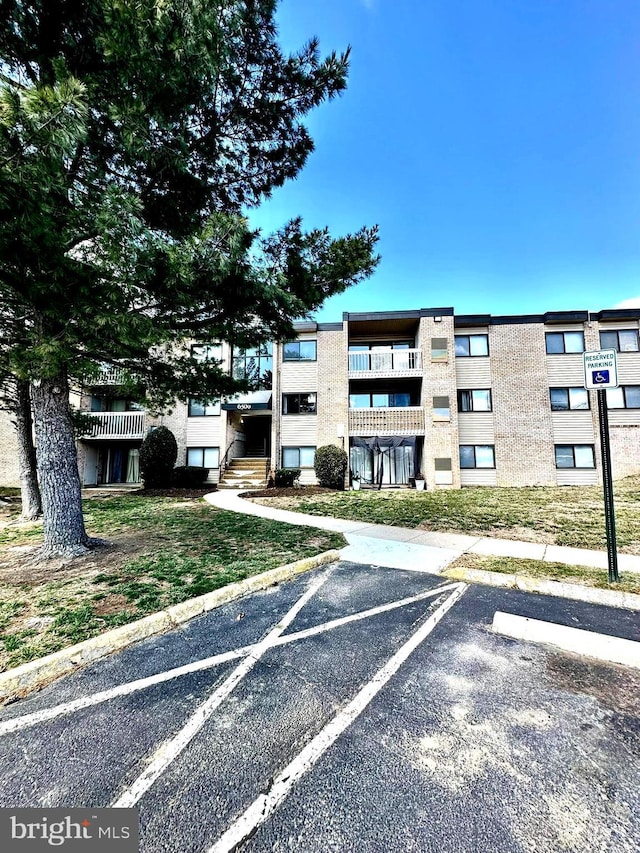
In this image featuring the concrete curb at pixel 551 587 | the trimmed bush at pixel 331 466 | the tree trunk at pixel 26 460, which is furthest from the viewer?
the trimmed bush at pixel 331 466

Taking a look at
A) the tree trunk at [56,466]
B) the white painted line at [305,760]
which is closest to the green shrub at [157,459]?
the tree trunk at [56,466]

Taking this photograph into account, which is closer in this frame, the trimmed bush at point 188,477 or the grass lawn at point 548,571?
the grass lawn at point 548,571

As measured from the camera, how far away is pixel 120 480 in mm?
20891

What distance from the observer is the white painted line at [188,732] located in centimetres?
185

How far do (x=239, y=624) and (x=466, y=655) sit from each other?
2221 millimetres

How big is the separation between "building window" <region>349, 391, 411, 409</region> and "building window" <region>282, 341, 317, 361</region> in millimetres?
3095

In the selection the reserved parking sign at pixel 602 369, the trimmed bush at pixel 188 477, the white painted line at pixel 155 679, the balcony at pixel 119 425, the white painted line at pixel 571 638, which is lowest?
the white painted line at pixel 155 679

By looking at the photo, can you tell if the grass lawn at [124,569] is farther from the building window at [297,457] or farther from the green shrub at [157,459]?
the building window at [297,457]

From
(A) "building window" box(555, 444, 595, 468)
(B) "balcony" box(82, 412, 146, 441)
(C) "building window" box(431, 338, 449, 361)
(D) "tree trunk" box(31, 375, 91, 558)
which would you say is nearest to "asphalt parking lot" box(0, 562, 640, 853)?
(D) "tree trunk" box(31, 375, 91, 558)

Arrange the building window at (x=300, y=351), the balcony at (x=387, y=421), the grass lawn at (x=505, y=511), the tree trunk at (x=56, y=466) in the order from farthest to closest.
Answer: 1. the building window at (x=300, y=351)
2. the balcony at (x=387, y=421)
3. the grass lawn at (x=505, y=511)
4. the tree trunk at (x=56, y=466)

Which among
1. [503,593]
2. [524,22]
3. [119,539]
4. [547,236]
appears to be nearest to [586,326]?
[547,236]

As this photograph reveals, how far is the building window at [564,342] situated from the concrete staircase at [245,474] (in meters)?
15.6

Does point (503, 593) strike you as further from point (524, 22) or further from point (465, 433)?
point (465, 433)

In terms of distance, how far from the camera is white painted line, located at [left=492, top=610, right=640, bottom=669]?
122 inches
